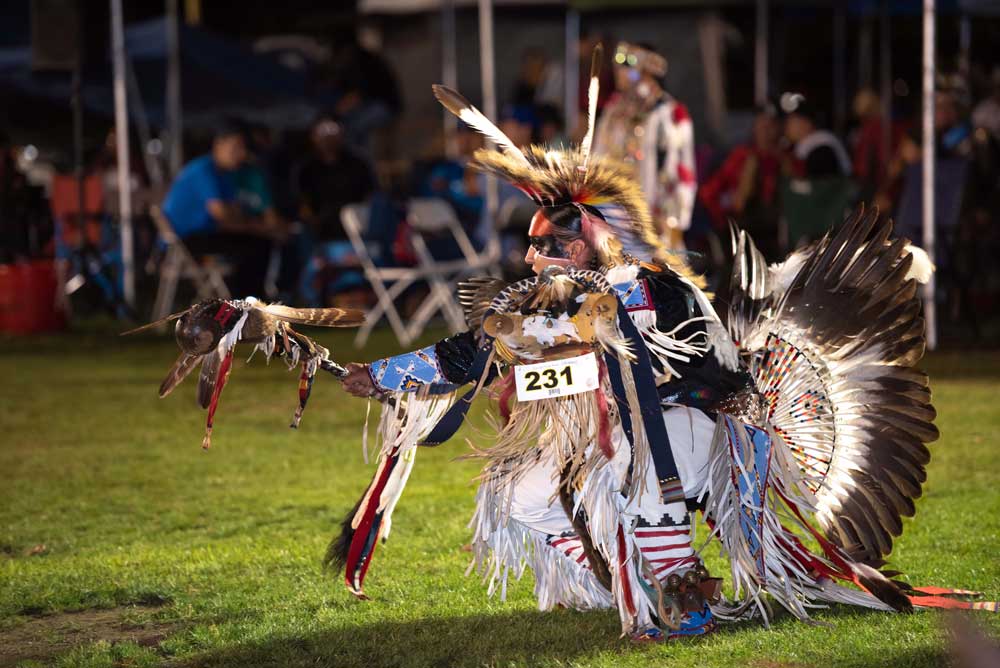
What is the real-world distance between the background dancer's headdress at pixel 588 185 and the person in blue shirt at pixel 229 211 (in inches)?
283

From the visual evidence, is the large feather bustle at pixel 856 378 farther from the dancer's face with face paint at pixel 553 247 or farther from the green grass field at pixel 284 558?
the dancer's face with face paint at pixel 553 247

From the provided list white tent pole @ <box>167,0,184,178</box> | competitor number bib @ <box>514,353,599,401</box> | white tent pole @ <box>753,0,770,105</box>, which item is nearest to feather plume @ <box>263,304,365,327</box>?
competitor number bib @ <box>514,353,599,401</box>

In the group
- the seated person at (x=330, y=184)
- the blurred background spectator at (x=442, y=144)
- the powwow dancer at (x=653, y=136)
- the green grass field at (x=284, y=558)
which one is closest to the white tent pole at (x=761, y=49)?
the blurred background spectator at (x=442, y=144)

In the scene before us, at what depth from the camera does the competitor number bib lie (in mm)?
3277

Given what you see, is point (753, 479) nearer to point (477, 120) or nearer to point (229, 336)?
point (477, 120)

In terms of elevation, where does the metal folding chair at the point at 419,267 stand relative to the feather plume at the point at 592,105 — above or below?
below

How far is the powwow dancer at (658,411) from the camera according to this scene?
3.38 meters

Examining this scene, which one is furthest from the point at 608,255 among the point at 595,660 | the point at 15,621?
the point at 15,621

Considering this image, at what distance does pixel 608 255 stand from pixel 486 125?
43 centimetres

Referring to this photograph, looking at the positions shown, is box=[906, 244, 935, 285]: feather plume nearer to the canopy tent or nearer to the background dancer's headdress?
the background dancer's headdress

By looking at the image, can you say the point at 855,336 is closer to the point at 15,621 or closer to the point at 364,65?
the point at 15,621

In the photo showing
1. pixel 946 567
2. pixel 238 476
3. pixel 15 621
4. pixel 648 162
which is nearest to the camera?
pixel 15 621

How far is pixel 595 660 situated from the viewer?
3.31m

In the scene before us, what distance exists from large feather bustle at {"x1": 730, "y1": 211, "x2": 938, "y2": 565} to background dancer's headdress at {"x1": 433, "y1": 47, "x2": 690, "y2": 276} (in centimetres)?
39
